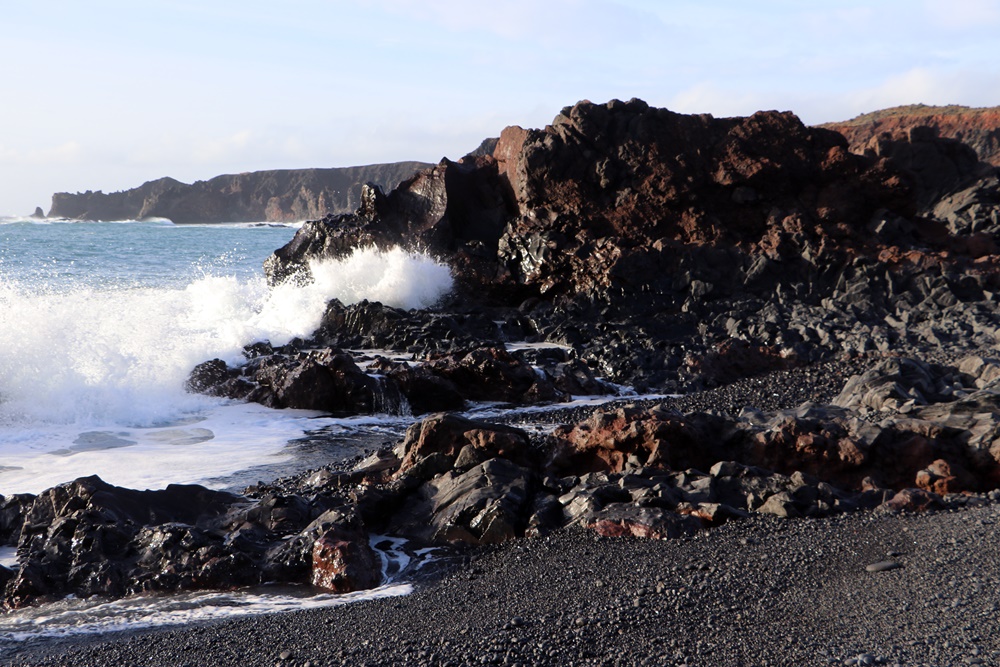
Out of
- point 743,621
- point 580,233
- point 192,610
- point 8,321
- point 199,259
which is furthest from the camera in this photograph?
point 199,259

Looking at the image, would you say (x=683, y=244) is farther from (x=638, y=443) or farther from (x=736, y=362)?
(x=638, y=443)

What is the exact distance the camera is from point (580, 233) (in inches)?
661

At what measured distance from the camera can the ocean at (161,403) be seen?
16.3 feet

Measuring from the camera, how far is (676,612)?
161 inches

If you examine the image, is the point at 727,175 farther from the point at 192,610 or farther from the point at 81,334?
the point at 192,610

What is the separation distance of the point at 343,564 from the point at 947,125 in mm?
53493

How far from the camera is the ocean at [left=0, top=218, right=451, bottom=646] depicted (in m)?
4.95

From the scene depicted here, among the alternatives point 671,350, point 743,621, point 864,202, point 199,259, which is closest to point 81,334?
point 671,350

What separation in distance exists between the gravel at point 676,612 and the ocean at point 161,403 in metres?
0.51

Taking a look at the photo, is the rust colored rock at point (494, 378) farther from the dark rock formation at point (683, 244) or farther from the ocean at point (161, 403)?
the dark rock formation at point (683, 244)

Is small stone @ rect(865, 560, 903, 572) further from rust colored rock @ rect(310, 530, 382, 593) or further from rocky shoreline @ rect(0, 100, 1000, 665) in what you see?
rust colored rock @ rect(310, 530, 382, 593)

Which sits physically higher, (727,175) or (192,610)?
(727,175)

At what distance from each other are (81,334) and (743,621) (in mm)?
10956

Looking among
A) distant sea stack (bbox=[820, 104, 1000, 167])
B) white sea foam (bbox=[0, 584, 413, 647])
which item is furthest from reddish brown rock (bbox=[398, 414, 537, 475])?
distant sea stack (bbox=[820, 104, 1000, 167])
